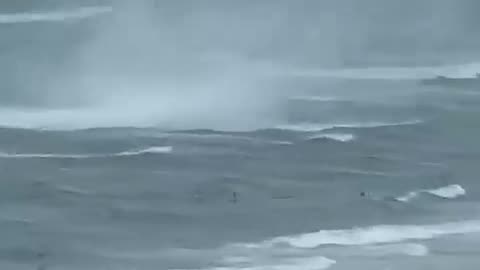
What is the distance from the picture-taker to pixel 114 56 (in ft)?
86.3

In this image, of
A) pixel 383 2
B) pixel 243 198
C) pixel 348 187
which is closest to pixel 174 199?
pixel 243 198

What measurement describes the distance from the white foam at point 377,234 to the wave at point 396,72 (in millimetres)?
10165

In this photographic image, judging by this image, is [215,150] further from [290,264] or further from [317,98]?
[290,264]

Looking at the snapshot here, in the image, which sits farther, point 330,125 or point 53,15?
point 53,15

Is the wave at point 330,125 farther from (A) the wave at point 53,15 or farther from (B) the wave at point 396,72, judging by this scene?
(A) the wave at point 53,15

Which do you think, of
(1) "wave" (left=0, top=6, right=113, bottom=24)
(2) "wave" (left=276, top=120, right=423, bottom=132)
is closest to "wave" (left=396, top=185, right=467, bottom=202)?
(2) "wave" (left=276, top=120, right=423, bottom=132)

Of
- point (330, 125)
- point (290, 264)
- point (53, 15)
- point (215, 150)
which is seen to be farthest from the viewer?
point (53, 15)

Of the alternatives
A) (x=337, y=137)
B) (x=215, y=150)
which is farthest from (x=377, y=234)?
(x=337, y=137)

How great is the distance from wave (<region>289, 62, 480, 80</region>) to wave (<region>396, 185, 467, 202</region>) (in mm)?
8525

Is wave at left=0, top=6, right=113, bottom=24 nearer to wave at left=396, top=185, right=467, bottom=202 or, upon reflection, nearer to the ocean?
the ocean

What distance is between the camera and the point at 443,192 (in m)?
18.3

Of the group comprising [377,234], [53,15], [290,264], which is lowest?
[290,264]

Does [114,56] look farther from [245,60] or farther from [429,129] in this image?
[429,129]

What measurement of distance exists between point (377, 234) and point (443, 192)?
2.03 m
